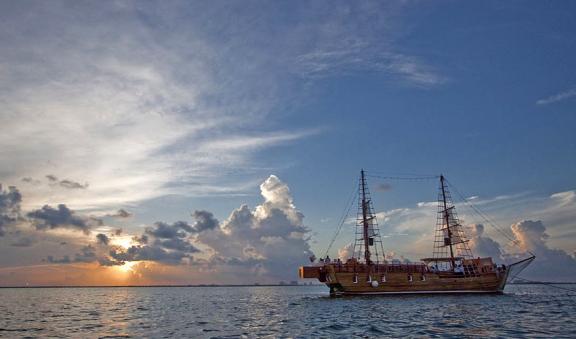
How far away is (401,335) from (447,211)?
255ft

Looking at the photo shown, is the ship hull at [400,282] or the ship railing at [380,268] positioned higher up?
the ship railing at [380,268]

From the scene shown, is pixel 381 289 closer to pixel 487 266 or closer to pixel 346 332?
pixel 487 266

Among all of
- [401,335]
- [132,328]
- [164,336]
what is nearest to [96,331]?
[132,328]

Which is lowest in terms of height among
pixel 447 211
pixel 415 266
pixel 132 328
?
pixel 132 328

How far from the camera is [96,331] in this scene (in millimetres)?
38281

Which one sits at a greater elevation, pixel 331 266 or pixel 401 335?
pixel 331 266

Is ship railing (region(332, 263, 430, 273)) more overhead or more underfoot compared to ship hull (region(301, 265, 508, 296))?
more overhead

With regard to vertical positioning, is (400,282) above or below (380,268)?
below

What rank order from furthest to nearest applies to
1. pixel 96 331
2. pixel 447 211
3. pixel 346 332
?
pixel 447 211, pixel 96 331, pixel 346 332

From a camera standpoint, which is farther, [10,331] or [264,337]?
[10,331]

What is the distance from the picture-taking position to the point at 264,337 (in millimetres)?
32719

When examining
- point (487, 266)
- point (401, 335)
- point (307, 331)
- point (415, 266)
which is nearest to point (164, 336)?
point (307, 331)

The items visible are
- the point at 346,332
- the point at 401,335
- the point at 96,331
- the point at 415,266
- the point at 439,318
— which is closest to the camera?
the point at 401,335

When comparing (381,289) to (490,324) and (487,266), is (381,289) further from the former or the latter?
(490,324)
